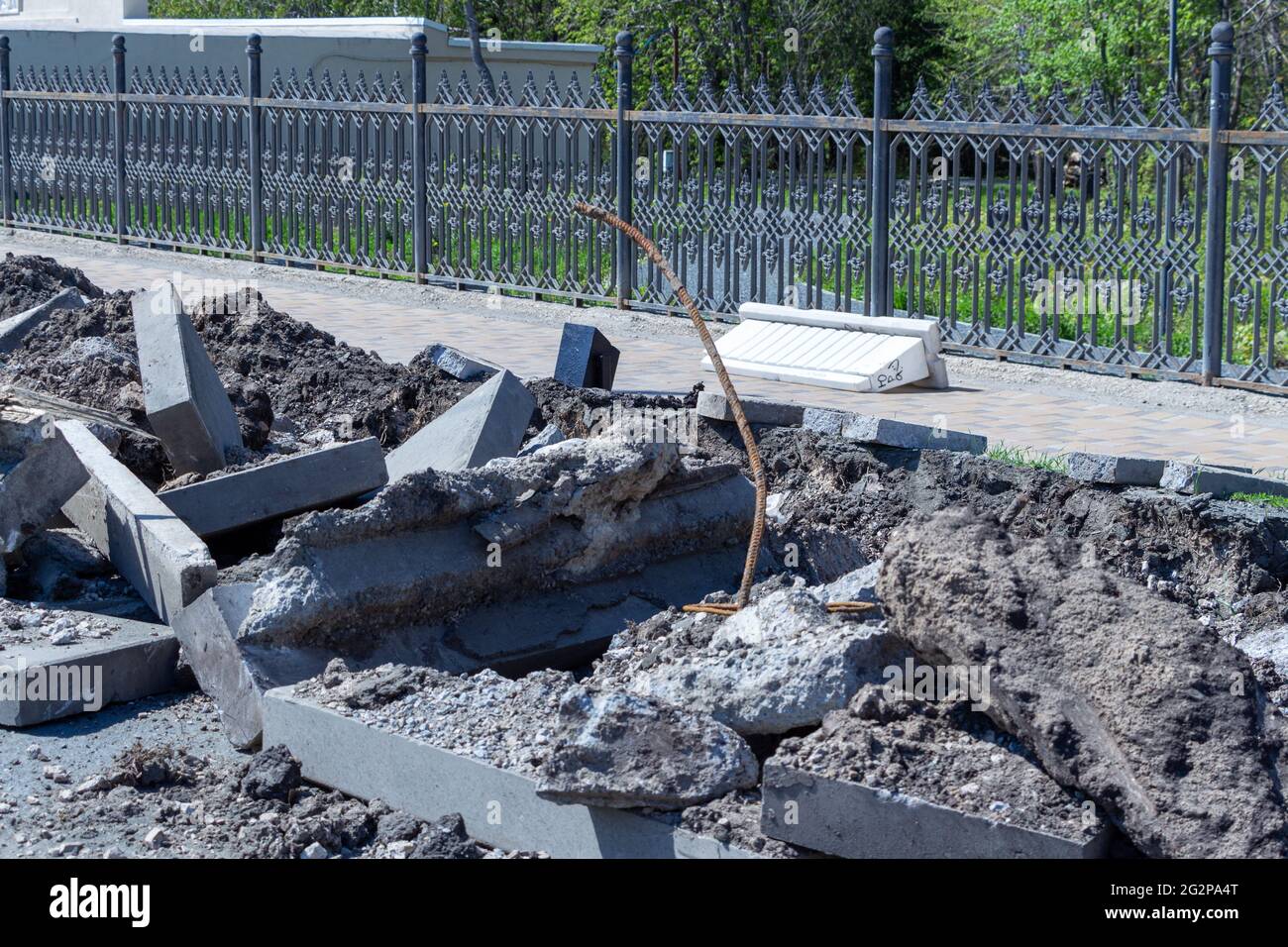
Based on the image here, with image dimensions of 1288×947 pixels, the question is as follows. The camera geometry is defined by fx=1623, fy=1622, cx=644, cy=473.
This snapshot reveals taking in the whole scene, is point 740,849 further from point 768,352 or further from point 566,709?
point 768,352

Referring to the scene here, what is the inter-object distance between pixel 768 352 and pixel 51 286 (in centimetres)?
536

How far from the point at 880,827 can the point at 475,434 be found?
3457mm

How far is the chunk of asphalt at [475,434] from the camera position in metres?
6.68

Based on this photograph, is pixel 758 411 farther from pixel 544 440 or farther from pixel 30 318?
pixel 30 318

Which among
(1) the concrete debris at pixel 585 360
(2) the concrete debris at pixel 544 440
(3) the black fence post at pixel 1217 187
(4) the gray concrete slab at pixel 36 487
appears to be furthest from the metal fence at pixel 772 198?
(4) the gray concrete slab at pixel 36 487

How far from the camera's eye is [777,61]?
95.9 ft

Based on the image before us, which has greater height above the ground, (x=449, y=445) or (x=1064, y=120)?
(x=1064, y=120)

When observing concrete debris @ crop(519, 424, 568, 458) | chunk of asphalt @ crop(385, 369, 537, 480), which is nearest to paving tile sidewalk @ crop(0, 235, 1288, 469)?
concrete debris @ crop(519, 424, 568, 458)

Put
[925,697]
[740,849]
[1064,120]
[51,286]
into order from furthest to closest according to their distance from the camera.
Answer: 1. [51,286]
2. [1064,120]
3. [925,697]
4. [740,849]

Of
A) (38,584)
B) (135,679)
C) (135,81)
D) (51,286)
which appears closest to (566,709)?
(135,679)

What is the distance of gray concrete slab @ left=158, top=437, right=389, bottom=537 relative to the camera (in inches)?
242

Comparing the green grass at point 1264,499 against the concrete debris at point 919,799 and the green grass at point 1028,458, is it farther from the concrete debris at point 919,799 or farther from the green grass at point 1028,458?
the concrete debris at point 919,799

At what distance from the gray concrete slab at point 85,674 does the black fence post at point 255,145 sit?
35.7 feet

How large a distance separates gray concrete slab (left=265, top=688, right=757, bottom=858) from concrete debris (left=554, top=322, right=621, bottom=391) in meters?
4.39
